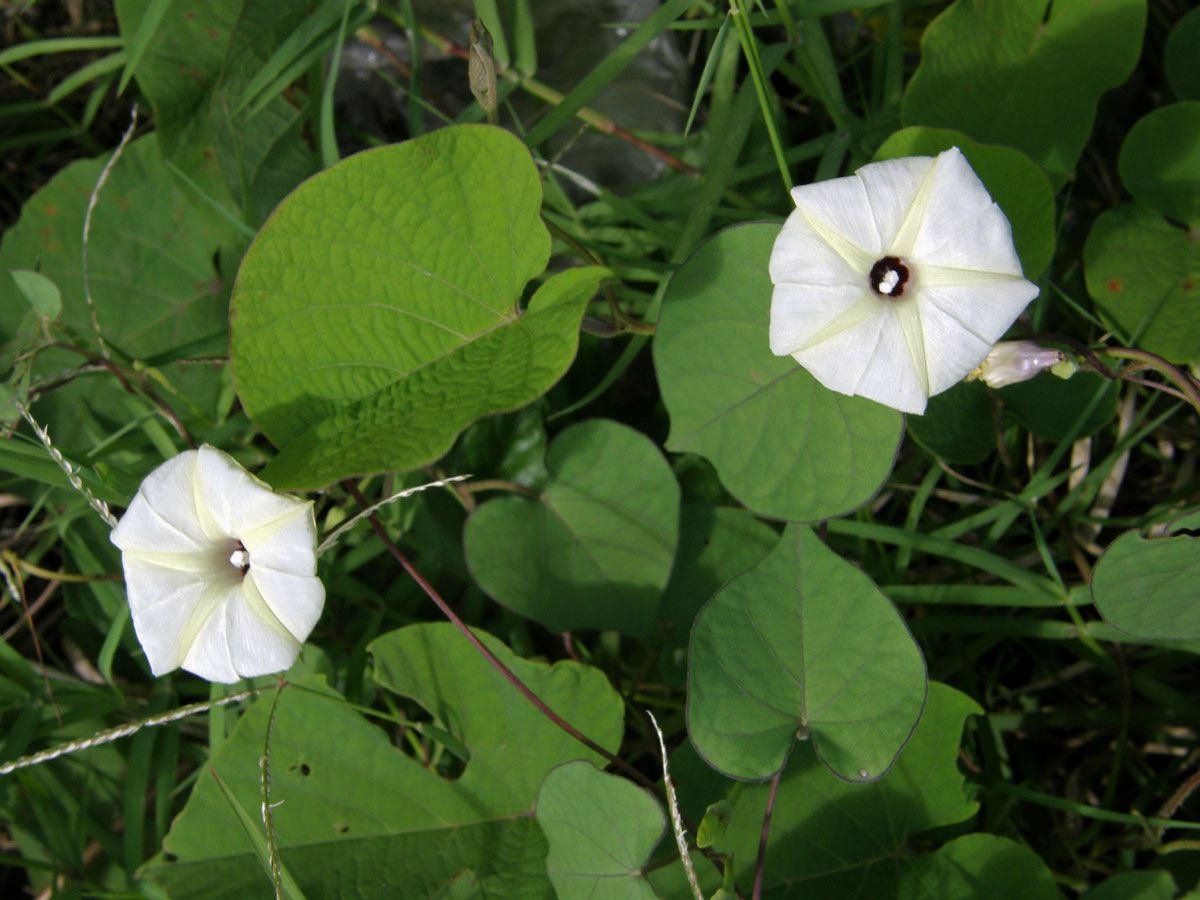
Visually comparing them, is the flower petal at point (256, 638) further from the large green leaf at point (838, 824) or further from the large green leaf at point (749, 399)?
the large green leaf at point (838, 824)

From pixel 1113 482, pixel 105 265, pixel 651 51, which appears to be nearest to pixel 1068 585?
pixel 1113 482

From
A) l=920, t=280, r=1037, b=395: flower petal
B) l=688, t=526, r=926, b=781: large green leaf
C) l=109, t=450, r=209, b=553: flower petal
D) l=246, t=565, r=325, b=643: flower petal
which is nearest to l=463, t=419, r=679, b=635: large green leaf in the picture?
l=688, t=526, r=926, b=781: large green leaf

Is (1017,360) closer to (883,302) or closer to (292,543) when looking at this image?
(883,302)

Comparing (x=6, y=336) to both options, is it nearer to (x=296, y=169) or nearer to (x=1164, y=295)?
(x=296, y=169)

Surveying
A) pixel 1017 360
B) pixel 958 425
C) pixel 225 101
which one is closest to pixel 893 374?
pixel 1017 360

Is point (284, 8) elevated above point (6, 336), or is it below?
above

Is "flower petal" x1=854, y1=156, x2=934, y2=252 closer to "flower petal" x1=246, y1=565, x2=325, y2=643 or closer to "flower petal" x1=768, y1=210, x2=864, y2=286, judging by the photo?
"flower petal" x1=768, y1=210, x2=864, y2=286
